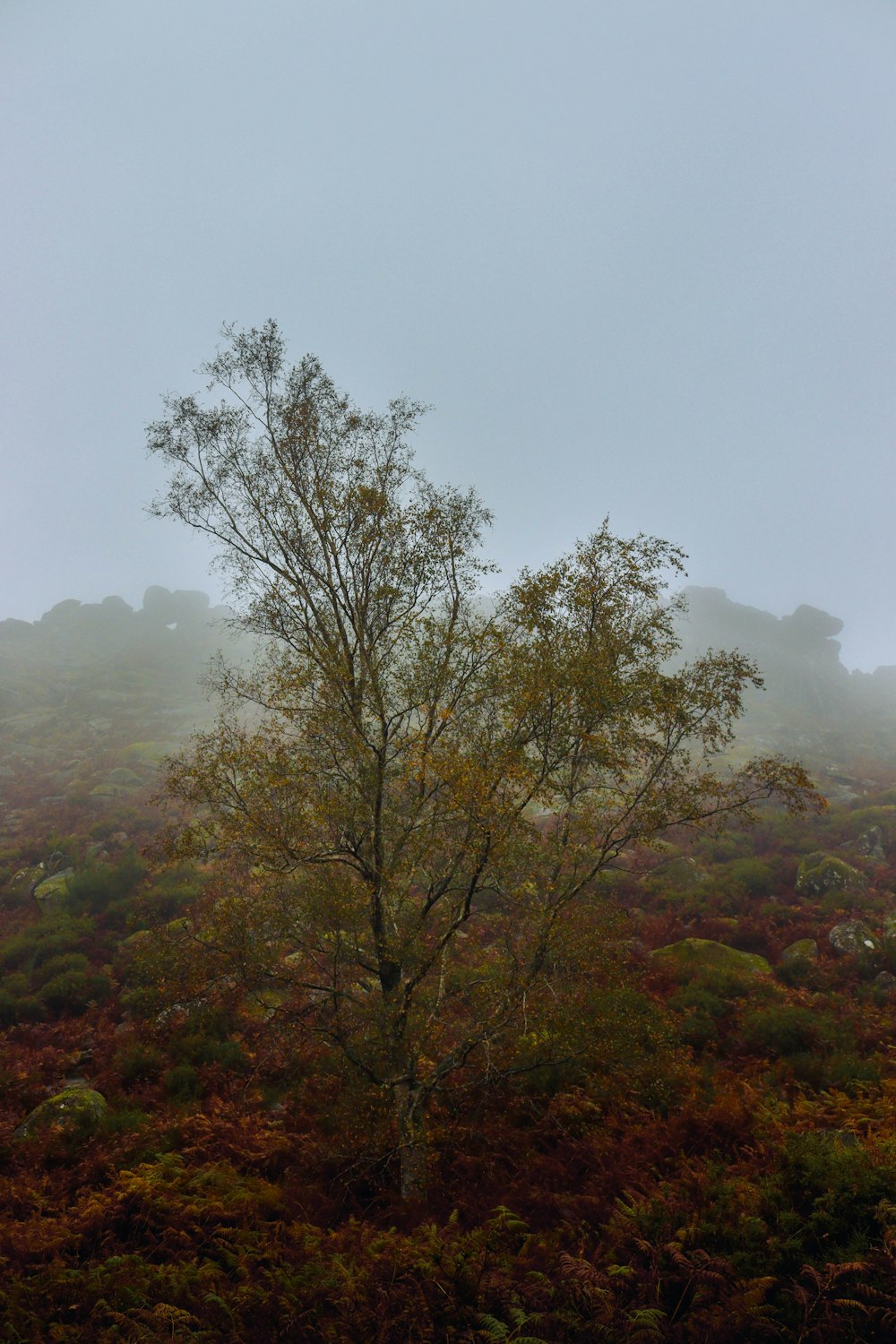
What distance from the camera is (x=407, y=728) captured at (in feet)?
30.0

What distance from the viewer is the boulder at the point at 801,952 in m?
14.0

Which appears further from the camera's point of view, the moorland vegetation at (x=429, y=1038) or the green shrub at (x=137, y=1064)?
the green shrub at (x=137, y=1064)

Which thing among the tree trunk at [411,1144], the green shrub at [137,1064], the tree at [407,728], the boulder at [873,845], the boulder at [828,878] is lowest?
the green shrub at [137,1064]

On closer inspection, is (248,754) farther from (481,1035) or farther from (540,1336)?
(540,1336)

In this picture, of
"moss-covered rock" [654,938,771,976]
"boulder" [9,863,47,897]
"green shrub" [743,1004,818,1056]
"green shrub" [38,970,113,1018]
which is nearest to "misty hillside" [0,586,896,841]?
"boulder" [9,863,47,897]

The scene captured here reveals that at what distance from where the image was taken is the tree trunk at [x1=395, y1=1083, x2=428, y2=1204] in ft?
25.9

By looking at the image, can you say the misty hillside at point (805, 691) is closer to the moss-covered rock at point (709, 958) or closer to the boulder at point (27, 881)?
the moss-covered rock at point (709, 958)

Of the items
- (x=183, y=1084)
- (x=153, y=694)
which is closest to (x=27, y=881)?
(x=183, y=1084)

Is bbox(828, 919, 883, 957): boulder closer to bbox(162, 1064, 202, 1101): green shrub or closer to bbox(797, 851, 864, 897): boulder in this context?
bbox(797, 851, 864, 897): boulder

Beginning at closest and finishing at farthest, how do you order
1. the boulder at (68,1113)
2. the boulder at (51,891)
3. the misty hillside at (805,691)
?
the boulder at (68,1113) < the boulder at (51,891) < the misty hillside at (805,691)

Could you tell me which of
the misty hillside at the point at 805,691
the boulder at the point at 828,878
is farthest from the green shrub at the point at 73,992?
the misty hillside at the point at 805,691

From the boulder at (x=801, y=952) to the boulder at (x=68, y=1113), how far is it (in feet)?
50.0

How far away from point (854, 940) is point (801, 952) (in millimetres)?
1451

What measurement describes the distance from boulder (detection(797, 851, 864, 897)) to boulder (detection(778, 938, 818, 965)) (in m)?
3.67
